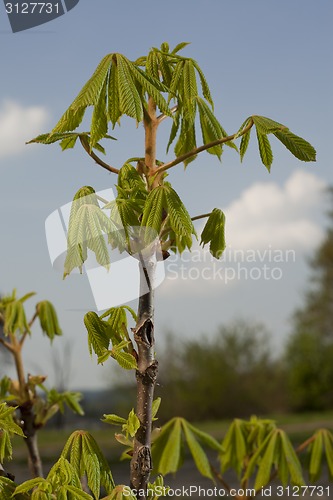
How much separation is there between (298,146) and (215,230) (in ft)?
0.45

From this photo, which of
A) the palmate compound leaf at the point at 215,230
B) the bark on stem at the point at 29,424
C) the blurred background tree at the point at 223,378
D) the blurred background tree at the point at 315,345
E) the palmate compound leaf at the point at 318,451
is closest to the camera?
the palmate compound leaf at the point at 215,230

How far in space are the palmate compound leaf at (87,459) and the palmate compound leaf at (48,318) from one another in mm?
405

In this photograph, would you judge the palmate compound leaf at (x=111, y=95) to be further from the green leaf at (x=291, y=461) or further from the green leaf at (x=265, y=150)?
the green leaf at (x=291, y=461)

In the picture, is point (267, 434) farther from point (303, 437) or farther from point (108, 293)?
point (303, 437)

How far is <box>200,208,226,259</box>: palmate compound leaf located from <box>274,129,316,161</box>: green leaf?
115 millimetres

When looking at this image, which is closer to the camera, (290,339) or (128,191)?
(128,191)

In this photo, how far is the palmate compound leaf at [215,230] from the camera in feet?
2.56

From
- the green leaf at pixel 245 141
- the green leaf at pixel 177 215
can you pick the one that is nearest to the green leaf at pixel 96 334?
the green leaf at pixel 177 215

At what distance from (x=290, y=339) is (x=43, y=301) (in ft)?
18.7

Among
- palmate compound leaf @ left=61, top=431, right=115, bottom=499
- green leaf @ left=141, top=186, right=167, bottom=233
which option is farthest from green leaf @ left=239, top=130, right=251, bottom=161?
palmate compound leaf @ left=61, top=431, right=115, bottom=499

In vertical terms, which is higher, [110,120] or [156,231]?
[110,120]

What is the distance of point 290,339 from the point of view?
6.58 metres

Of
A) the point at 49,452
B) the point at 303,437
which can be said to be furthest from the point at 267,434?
the point at 303,437

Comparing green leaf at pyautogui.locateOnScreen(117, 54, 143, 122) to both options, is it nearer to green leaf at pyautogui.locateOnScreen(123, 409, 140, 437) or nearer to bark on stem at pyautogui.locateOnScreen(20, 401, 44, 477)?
green leaf at pyautogui.locateOnScreen(123, 409, 140, 437)
